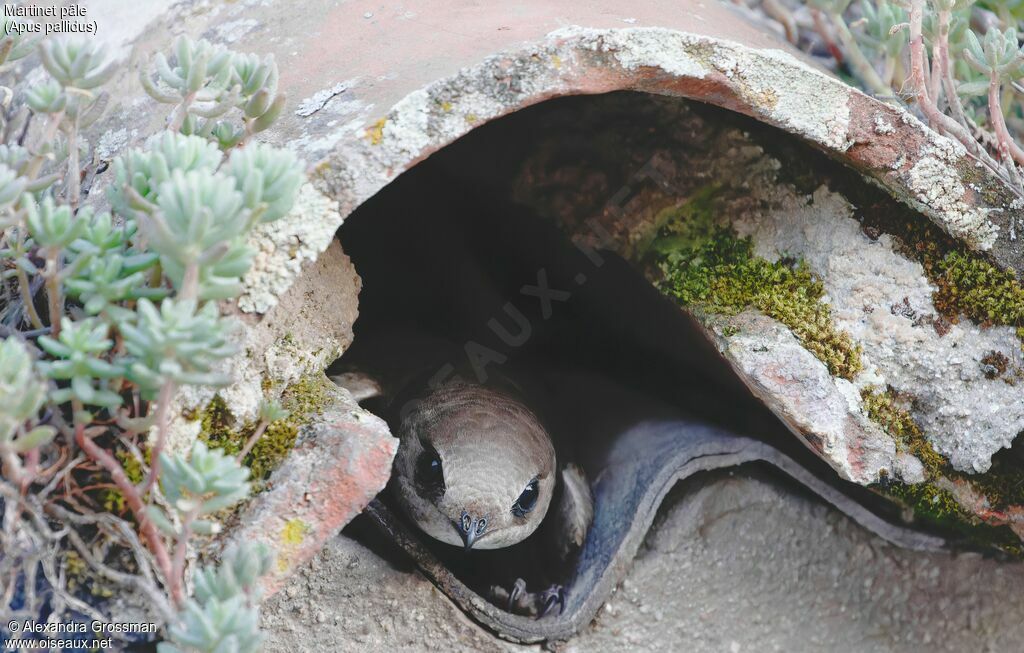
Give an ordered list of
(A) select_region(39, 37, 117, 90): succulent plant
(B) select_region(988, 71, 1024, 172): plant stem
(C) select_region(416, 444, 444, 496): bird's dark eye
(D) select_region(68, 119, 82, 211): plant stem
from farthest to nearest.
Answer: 1. (C) select_region(416, 444, 444, 496): bird's dark eye
2. (B) select_region(988, 71, 1024, 172): plant stem
3. (D) select_region(68, 119, 82, 211): plant stem
4. (A) select_region(39, 37, 117, 90): succulent plant

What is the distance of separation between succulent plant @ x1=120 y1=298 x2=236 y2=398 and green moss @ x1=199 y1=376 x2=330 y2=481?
0.22 m

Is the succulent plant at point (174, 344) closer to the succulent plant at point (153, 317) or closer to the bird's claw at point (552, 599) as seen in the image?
the succulent plant at point (153, 317)

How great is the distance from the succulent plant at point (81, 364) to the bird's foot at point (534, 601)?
1.06m

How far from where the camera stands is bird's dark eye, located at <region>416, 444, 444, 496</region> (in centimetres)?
206

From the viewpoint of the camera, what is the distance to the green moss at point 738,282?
61.0 inches

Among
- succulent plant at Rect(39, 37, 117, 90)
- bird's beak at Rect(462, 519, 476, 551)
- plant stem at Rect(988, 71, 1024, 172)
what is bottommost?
bird's beak at Rect(462, 519, 476, 551)

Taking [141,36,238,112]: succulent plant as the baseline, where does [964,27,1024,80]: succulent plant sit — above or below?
below

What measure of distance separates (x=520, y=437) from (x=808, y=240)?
0.86m

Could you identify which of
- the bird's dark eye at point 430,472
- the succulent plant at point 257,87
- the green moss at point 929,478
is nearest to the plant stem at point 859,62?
the green moss at point 929,478

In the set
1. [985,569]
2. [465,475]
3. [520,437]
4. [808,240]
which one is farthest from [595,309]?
[985,569]

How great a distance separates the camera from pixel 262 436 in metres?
1.28

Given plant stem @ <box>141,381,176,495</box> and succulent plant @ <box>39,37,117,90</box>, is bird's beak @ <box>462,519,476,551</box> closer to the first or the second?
plant stem @ <box>141,381,176,495</box>

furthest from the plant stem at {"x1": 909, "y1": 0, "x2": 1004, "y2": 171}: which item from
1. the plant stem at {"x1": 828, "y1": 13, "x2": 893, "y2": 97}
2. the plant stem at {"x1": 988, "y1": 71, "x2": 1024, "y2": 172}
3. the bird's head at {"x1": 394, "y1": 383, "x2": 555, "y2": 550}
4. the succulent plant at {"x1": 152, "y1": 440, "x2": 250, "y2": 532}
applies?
the succulent plant at {"x1": 152, "y1": 440, "x2": 250, "y2": 532}

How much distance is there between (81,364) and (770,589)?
4.71 feet
